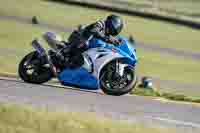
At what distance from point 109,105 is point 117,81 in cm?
108

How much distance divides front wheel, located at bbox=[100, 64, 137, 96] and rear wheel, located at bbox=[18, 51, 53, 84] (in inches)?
43.4

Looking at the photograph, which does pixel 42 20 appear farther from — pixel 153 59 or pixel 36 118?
pixel 36 118

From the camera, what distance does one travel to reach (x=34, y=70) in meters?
15.8

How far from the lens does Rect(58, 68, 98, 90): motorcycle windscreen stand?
50.8 feet

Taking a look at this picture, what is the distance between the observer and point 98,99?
15.1 metres

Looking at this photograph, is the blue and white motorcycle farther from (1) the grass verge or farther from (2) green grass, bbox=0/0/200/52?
(2) green grass, bbox=0/0/200/52

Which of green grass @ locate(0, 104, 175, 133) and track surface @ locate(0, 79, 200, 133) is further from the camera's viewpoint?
track surface @ locate(0, 79, 200, 133)

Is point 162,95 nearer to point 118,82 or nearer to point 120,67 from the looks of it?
point 118,82

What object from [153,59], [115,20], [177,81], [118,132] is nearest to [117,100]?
[115,20]

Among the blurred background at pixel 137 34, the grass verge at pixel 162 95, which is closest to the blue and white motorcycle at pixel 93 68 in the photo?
the grass verge at pixel 162 95

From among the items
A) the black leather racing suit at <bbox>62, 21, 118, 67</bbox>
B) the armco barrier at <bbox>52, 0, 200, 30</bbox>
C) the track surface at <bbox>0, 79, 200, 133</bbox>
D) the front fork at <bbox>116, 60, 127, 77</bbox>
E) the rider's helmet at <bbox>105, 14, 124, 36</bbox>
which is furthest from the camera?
the armco barrier at <bbox>52, 0, 200, 30</bbox>

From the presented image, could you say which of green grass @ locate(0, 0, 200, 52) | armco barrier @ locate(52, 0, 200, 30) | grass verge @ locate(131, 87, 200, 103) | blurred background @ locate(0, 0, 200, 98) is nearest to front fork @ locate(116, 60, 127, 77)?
grass verge @ locate(131, 87, 200, 103)

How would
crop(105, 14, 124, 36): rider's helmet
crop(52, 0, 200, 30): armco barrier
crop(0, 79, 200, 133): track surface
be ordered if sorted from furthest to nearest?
1. crop(52, 0, 200, 30): armco barrier
2. crop(105, 14, 124, 36): rider's helmet
3. crop(0, 79, 200, 133): track surface

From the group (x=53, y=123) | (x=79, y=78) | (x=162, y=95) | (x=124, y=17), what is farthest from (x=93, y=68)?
(x=124, y=17)
